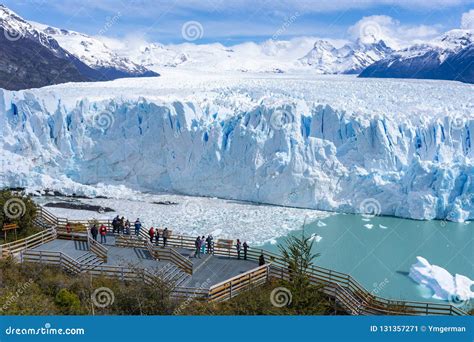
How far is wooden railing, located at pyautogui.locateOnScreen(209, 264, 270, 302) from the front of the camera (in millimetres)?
7035

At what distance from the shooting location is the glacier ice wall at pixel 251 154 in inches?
584

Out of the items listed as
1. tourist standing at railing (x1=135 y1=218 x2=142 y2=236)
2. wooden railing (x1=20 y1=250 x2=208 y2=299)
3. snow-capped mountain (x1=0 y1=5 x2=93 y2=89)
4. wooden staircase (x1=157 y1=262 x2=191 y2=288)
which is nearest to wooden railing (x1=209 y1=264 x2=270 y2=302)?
wooden railing (x1=20 y1=250 x2=208 y2=299)

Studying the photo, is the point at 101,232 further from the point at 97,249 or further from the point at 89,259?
the point at 89,259

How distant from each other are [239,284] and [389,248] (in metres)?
5.69

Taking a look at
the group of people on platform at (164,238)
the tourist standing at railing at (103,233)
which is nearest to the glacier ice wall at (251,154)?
the group of people on platform at (164,238)

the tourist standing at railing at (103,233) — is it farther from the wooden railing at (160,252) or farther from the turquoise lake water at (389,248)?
the turquoise lake water at (389,248)

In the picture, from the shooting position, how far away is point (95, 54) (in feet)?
173

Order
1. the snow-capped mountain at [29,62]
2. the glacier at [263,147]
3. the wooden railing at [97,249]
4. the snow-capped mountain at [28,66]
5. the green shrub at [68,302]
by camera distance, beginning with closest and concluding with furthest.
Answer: the green shrub at [68,302] < the wooden railing at [97,249] < the glacier at [263,147] < the snow-capped mountain at [28,66] < the snow-capped mountain at [29,62]

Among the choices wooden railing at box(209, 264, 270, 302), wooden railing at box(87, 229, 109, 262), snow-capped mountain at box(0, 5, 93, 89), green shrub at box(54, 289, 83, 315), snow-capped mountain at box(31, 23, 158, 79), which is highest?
snow-capped mountain at box(31, 23, 158, 79)

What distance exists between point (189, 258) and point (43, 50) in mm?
27934

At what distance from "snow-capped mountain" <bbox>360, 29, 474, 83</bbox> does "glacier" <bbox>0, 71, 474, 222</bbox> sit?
38.5 feet

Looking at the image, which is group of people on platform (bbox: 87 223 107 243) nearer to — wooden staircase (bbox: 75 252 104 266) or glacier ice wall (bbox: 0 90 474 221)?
wooden staircase (bbox: 75 252 104 266)

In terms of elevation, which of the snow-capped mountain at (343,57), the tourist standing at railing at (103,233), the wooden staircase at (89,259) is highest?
the snow-capped mountain at (343,57)

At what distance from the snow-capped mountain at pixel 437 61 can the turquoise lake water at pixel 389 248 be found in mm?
17321
